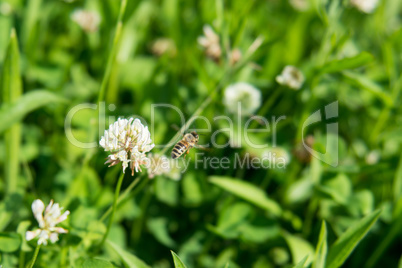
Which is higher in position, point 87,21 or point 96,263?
point 87,21

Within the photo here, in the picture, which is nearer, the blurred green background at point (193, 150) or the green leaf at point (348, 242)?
the green leaf at point (348, 242)

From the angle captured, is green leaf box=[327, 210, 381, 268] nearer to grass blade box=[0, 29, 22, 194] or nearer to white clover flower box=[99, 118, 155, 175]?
white clover flower box=[99, 118, 155, 175]

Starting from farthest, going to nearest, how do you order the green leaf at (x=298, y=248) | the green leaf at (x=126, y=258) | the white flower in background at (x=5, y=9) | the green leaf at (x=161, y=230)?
the white flower in background at (x=5, y=9), the green leaf at (x=161, y=230), the green leaf at (x=298, y=248), the green leaf at (x=126, y=258)

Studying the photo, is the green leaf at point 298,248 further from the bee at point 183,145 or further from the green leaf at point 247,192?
the bee at point 183,145

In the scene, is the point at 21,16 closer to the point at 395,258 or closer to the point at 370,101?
the point at 370,101

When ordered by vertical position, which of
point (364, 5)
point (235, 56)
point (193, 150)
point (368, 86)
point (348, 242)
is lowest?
point (348, 242)

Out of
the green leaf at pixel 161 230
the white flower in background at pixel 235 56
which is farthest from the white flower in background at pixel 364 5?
the green leaf at pixel 161 230

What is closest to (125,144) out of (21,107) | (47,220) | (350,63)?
(47,220)

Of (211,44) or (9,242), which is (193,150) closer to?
(211,44)
